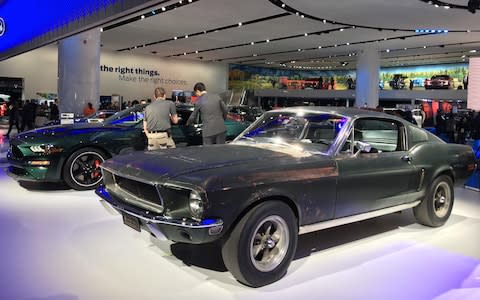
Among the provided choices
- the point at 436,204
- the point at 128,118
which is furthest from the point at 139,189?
the point at 128,118

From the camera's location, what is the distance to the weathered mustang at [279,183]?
3.40 metres

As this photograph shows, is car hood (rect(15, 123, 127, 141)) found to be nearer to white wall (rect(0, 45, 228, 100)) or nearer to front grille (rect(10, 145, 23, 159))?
front grille (rect(10, 145, 23, 159))

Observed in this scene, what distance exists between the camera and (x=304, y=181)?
3818mm

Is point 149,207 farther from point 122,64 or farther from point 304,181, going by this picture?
point 122,64

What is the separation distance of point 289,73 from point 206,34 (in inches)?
882

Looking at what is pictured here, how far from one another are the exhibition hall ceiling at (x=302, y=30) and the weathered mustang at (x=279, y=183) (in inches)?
321

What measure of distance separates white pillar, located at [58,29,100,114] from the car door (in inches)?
365

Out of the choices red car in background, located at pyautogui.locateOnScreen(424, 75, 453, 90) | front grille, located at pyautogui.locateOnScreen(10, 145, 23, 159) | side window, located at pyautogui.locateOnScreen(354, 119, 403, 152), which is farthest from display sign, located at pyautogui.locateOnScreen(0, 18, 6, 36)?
red car in background, located at pyautogui.locateOnScreen(424, 75, 453, 90)

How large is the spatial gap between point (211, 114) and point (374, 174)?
3111mm

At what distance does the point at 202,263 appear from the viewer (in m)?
4.06

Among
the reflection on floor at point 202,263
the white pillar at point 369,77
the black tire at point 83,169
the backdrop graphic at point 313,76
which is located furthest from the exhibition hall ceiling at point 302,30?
the reflection on floor at point 202,263

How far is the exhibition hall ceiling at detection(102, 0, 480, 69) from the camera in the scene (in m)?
15.3

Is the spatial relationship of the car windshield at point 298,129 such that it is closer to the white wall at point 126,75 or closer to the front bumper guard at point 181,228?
the front bumper guard at point 181,228

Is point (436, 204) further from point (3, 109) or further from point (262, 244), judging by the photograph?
point (3, 109)
